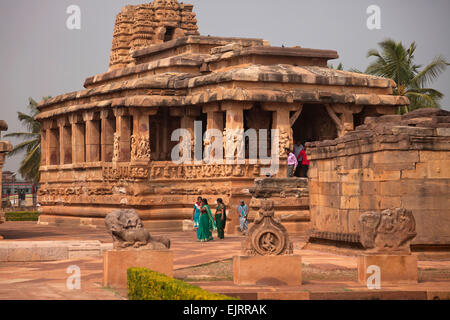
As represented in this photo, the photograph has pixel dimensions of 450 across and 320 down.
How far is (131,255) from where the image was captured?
1459 cm

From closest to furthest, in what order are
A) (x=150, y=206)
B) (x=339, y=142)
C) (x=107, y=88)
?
1. (x=339, y=142)
2. (x=150, y=206)
3. (x=107, y=88)

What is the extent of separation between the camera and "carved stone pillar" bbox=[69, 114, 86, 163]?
3556cm

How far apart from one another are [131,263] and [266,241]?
2281 millimetres

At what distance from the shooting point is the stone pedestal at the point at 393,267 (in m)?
14.2

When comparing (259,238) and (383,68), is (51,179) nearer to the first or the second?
(383,68)

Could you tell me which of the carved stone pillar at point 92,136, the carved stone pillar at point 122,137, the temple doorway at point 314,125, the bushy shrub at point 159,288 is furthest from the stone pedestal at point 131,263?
the carved stone pillar at point 92,136

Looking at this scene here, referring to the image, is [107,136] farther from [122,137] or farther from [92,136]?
[122,137]

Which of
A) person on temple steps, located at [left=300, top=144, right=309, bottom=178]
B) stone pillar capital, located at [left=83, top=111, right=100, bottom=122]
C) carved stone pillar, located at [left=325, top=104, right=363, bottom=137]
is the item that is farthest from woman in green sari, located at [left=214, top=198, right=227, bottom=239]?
stone pillar capital, located at [left=83, top=111, right=100, bottom=122]

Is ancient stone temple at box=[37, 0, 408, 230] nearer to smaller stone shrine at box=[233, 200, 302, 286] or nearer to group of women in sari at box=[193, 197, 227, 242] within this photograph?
group of women in sari at box=[193, 197, 227, 242]

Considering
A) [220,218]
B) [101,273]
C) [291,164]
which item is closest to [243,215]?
[220,218]

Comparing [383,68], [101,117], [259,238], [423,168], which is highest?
[383,68]

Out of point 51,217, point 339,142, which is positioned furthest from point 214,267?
point 51,217
